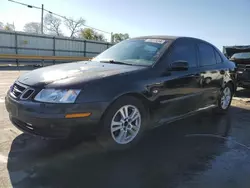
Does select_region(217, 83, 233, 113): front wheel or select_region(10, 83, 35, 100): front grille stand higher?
select_region(10, 83, 35, 100): front grille

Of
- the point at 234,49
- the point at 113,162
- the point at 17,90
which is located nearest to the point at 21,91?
the point at 17,90

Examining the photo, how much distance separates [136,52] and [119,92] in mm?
1220

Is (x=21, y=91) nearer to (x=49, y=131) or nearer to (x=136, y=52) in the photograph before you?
(x=49, y=131)

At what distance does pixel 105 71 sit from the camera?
345cm

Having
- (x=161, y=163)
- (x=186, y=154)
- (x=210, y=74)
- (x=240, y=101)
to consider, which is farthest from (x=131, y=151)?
(x=240, y=101)

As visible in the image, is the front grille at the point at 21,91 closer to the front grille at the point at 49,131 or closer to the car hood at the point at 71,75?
the car hood at the point at 71,75

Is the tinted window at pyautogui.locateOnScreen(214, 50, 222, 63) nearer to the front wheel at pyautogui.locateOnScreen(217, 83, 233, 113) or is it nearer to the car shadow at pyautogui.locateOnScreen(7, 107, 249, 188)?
the front wheel at pyautogui.locateOnScreen(217, 83, 233, 113)

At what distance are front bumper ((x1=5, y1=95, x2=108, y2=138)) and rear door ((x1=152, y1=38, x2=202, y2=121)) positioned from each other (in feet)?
3.61

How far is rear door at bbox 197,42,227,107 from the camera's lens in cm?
480

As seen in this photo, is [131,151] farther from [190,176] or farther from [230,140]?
[230,140]

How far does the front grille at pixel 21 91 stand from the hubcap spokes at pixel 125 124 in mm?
1034

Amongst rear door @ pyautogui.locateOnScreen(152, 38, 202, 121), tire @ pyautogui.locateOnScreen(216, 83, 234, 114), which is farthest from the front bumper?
tire @ pyautogui.locateOnScreen(216, 83, 234, 114)

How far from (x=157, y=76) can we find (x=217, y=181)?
5.11ft

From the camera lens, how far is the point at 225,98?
596 cm
